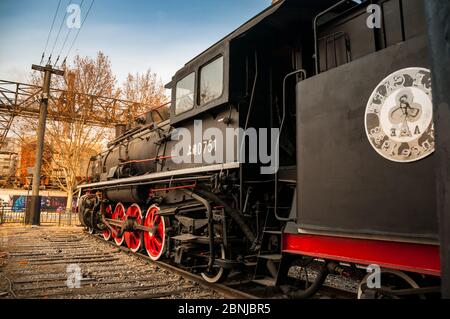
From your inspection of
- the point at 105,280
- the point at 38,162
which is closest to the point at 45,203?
the point at 38,162

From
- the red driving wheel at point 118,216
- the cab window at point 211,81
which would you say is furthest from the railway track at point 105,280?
Result: the cab window at point 211,81

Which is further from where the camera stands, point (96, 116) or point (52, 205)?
point (52, 205)

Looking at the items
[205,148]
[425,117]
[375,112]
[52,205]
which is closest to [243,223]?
[205,148]

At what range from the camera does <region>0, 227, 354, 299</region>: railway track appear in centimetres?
430

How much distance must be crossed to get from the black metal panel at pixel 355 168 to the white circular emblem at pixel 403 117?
0.06m

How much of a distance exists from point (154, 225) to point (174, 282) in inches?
72.2

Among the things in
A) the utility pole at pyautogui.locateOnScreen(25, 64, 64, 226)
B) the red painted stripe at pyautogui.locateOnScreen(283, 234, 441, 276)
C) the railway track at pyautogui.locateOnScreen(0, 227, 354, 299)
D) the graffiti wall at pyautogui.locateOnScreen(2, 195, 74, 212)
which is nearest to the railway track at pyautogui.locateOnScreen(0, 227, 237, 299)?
the railway track at pyautogui.locateOnScreen(0, 227, 354, 299)

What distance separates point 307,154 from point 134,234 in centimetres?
605

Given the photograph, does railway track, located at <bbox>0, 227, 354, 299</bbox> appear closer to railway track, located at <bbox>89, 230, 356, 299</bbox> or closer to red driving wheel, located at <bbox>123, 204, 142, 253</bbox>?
railway track, located at <bbox>89, 230, 356, 299</bbox>

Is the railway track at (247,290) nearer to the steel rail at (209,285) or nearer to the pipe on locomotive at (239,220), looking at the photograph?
the steel rail at (209,285)

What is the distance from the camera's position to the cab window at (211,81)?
15.4ft
